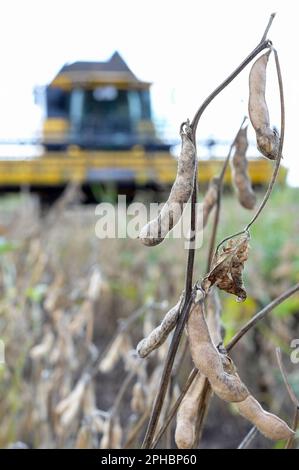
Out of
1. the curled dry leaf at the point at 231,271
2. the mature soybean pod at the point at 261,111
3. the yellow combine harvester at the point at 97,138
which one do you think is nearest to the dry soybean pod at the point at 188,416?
the curled dry leaf at the point at 231,271

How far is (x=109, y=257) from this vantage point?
4.21 m

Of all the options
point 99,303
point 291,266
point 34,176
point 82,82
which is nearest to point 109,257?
point 99,303

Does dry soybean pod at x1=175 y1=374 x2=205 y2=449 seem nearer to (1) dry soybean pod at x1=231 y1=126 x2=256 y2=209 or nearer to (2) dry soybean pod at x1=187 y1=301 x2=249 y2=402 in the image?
(2) dry soybean pod at x1=187 y1=301 x2=249 y2=402

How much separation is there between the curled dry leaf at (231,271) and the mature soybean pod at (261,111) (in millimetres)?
74

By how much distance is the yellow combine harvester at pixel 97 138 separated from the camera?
29.7ft

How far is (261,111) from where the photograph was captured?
2.01 ft

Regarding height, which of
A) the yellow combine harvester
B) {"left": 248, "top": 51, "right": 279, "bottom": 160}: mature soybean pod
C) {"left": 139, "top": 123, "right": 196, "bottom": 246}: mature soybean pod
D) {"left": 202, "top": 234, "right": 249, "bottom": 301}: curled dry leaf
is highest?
{"left": 248, "top": 51, "right": 279, "bottom": 160}: mature soybean pod

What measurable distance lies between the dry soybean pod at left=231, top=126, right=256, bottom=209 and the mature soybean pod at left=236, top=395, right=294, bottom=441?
31cm

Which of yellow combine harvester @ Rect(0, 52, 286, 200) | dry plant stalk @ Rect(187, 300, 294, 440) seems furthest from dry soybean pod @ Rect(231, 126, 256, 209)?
yellow combine harvester @ Rect(0, 52, 286, 200)

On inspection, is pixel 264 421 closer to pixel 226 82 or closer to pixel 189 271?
pixel 189 271

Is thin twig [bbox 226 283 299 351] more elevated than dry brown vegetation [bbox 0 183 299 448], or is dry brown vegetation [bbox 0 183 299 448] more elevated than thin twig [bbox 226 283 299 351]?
thin twig [bbox 226 283 299 351]

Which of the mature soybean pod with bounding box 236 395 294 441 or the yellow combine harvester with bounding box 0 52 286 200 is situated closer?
the mature soybean pod with bounding box 236 395 294 441

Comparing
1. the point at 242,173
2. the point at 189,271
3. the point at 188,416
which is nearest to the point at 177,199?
the point at 189,271

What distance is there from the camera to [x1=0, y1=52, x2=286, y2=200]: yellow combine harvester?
9.05m
